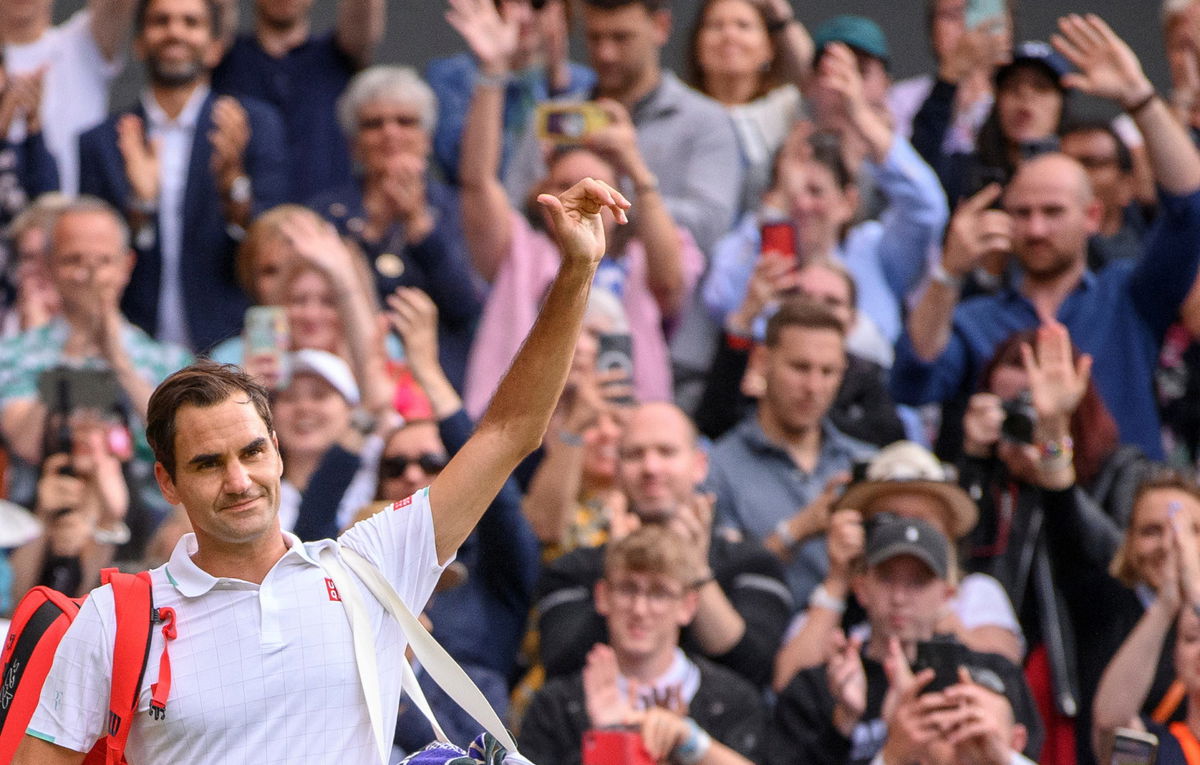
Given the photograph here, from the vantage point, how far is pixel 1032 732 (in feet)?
17.1

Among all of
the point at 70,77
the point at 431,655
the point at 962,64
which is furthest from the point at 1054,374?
the point at 70,77

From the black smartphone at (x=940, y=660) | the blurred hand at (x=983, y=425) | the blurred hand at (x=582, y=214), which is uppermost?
the blurred hand at (x=582, y=214)

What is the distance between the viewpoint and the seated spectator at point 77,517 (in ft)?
20.0

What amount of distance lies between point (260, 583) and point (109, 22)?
5809 mm

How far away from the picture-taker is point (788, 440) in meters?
6.53

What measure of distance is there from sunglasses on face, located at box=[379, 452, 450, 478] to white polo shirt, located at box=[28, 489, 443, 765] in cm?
259

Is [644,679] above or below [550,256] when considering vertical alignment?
below

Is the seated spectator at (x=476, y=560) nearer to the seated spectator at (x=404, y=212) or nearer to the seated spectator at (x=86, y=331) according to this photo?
the seated spectator at (x=404, y=212)

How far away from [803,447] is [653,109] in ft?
6.16

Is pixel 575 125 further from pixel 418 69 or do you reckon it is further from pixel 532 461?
pixel 418 69

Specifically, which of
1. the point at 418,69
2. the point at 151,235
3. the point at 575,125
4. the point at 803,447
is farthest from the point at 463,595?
the point at 418,69

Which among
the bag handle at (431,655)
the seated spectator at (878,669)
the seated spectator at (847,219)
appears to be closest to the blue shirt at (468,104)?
the seated spectator at (847,219)

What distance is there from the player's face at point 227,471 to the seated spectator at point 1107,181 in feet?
16.4

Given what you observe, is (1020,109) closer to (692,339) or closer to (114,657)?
(692,339)
